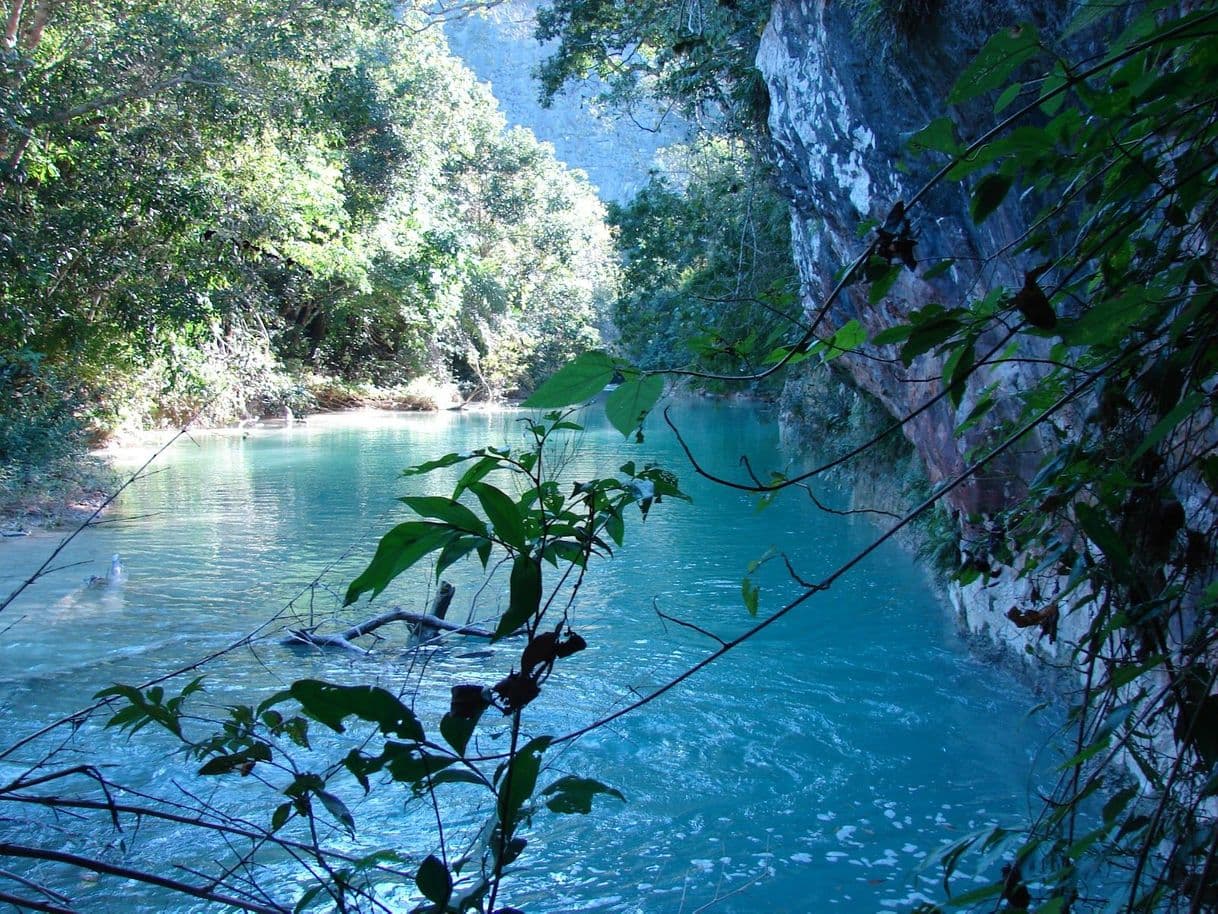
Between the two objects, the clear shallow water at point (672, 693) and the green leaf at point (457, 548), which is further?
the clear shallow water at point (672, 693)

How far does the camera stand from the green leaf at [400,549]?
0.85 metres

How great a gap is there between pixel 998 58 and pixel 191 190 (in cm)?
1375

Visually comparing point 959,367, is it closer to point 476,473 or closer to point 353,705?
point 476,473

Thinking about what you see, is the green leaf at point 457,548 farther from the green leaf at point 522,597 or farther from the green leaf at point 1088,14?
the green leaf at point 1088,14

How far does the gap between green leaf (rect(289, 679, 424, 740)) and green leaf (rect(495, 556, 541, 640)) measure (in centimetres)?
12

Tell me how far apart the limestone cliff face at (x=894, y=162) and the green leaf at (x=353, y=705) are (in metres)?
4.66

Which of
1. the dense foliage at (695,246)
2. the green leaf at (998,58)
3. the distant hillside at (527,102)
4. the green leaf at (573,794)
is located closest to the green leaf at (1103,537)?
the green leaf at (998,58)

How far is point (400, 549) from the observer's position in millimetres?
868

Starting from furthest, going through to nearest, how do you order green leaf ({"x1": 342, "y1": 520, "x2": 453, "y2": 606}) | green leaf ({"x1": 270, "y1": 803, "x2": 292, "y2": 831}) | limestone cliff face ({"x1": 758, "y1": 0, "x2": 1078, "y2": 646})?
limestone cliff face ({"x1": 758, "y1": 0, "x2": 1078, "y2": 646}), green leaf ({"x1": 270, "y1": 803, "x2": 292, "y2": 831}), green leaf ({"x1": 342, "y1": 520, "x2": 453, "y2": 606})

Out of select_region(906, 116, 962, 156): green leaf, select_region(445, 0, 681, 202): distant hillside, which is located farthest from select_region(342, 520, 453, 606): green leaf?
select_region(445, 0, 681, 202): distant hillside

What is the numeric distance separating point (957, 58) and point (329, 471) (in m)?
12.9

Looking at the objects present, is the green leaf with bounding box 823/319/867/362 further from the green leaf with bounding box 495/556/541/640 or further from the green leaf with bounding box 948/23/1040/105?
the green leaf with bounding box 495/556/541/640

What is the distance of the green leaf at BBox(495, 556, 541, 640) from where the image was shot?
0.87 metres

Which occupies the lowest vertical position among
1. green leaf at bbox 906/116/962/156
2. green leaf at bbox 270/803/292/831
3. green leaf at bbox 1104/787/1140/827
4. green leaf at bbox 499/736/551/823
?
green leaf at bbox 270/803/292/831
